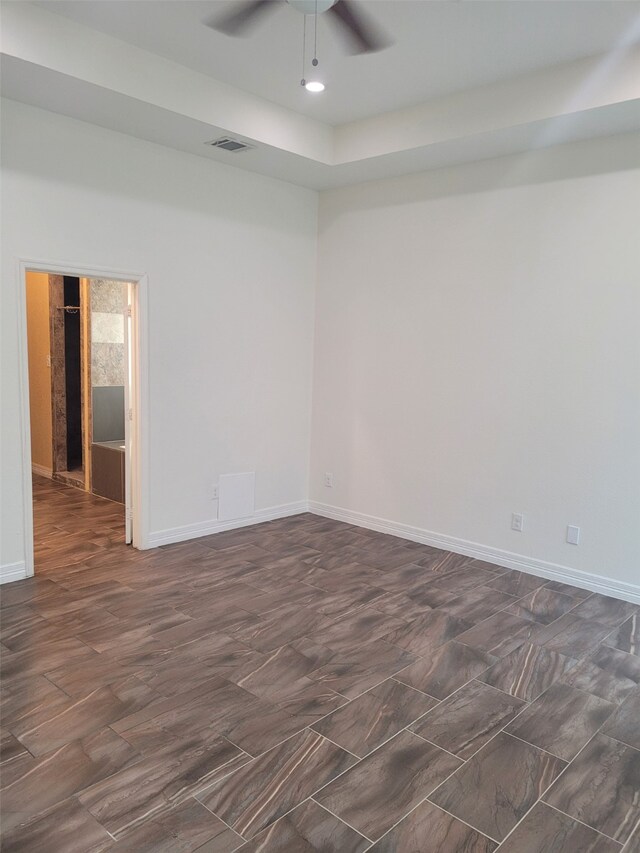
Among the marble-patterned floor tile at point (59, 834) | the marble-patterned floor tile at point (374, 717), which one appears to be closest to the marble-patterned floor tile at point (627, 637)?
the marble-patterned floor tile at point (374, 717)

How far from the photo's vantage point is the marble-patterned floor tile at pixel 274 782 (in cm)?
205

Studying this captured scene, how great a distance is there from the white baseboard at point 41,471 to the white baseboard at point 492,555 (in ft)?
9.98

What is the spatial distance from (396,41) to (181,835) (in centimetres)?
378

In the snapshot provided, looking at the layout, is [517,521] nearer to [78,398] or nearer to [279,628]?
[279,628]

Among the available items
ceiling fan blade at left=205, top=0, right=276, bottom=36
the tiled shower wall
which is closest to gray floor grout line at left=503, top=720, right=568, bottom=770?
ceiling fan blade at left=205, top=0, right=276, bottom=36

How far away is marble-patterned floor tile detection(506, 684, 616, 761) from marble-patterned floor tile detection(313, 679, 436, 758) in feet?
1.37

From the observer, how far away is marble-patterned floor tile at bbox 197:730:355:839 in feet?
6.74

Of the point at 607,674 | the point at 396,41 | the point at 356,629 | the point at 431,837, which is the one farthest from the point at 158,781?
the point at 396,41

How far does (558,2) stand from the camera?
9.53 ft

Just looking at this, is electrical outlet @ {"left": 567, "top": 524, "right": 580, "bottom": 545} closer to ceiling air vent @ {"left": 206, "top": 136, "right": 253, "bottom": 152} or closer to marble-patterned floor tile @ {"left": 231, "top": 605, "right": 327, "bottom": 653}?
marble-patterned floor tile @ {"left": 231, "top": 605, "right": 327, "bottom": 653}

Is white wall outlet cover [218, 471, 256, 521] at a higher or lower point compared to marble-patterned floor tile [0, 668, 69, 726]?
higher

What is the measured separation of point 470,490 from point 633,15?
3.09m

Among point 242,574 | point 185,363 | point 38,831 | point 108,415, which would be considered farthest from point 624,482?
point 108,415

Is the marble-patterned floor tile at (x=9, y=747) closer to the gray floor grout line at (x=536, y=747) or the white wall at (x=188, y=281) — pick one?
the white wall at (x=188, y=281)
